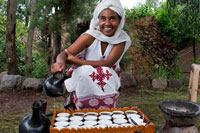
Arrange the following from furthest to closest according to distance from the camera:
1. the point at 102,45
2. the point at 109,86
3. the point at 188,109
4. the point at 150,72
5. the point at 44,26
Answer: the point at 150,72 → the point at 44,26 → the point at 102,45 → the point at 109,86 → the point at 188,109

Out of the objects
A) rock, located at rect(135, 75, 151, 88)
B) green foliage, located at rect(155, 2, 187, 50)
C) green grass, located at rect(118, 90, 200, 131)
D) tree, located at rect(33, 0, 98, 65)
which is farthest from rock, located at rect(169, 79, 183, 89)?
tree, located at rect(33, 0, 98, 65)

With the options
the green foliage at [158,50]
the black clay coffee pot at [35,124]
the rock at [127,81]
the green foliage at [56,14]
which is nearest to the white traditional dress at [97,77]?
the black clay coffee pot at [35,124]

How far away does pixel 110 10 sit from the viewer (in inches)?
79.6

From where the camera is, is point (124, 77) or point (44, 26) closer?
point (44, 26)

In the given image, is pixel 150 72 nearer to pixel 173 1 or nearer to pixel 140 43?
pixel 140 43

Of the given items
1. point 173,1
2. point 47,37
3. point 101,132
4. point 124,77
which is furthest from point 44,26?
point 101,132

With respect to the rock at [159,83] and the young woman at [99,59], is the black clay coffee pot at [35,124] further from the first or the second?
the rock at [159,83]

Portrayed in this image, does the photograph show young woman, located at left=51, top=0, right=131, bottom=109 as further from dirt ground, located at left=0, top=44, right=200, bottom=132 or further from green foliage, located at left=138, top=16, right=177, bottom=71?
green foliage, located at left=138, top=16, right=177, bottom=71

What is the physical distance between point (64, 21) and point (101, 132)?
3656 mm

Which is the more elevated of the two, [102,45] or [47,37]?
[47,37]

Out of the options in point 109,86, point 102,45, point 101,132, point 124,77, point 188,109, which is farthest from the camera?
point 124,77

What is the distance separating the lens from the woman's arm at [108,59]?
1.97 metres

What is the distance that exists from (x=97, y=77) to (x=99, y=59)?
0.95ft

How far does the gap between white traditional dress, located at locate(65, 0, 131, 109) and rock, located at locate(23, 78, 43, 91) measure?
9.13 ft
